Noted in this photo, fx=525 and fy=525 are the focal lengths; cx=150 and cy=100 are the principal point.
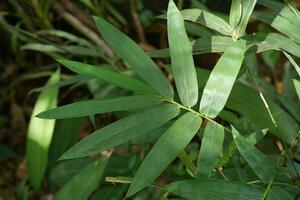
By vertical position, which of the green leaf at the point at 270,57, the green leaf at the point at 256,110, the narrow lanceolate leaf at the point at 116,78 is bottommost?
the green leaf at the point at 256,110

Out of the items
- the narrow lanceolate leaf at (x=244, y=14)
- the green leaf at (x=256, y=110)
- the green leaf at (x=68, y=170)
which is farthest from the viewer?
the green leaf at (x=68, y=170)

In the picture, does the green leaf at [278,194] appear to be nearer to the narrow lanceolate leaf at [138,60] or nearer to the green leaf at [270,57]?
the narrow lanceolate leaf at [138,60]

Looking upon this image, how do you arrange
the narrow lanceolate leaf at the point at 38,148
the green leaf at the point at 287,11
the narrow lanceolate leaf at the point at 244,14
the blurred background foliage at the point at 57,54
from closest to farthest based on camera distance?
the narrow lanceolate leaf at the point at 244,14 → the green leaf at the point at 287,11 → the narrow lanceolate leaf at the point at 38,148 → the blurred background foliage at the point at 57,54

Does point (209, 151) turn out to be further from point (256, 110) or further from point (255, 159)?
point (256, 110)

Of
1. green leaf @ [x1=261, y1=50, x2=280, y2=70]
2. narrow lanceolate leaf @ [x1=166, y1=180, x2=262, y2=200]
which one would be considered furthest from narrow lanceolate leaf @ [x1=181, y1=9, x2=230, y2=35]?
green leaf @ [x1=261, y1=50, x2=280, y2=70]

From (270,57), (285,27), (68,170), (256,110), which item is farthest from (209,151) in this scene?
(270,57)

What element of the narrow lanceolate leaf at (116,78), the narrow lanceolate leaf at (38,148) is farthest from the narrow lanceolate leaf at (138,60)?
the narrow lanceolate leaf at (38,148)
